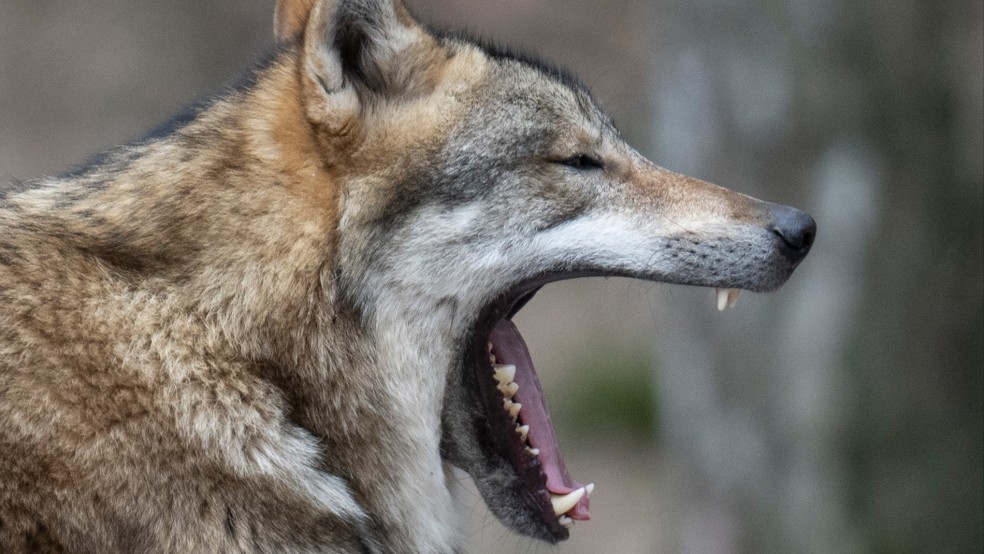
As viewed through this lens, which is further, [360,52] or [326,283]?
[360,52]

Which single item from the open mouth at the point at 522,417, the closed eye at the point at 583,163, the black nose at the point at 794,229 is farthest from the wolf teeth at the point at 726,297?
the closed eye at the point at 583,163

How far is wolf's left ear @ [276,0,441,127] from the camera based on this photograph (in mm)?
2934

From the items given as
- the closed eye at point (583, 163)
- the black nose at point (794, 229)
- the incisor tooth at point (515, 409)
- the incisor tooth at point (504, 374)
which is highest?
the closed eye at point (583, 163)

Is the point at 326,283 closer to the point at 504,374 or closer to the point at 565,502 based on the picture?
the point at 504,374

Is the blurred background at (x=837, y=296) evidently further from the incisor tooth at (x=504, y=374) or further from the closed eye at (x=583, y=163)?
the closed eye at (x=583, y=163)

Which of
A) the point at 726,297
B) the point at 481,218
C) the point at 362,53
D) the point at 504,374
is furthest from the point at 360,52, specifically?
the point at 726,297

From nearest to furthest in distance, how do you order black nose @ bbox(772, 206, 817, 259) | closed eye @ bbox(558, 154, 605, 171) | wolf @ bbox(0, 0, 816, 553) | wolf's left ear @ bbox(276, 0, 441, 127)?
wolf @ bbox(0, 0, 816, 553), wolf's left ear @ bbox(276, 0, 441, 127), closed eye @ bbox(558, 154, 605, 171), black nose @ bbox(772, 206, 817, 259)

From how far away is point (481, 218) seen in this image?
10.2 feet

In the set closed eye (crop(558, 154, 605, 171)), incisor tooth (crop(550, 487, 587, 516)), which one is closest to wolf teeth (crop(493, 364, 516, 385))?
incisor tooth (crop(550, 487, 587, 516))

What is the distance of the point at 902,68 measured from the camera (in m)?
5.58

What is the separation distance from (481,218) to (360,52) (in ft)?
1.87

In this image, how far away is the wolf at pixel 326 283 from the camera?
2.73 meters

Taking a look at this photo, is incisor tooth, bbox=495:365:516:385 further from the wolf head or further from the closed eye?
the closed eye

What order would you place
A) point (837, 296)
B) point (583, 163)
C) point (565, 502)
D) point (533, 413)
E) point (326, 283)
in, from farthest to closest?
point (837, 296), point (533, 413), point (565, 502), point (583, 163), point (326, 283)
